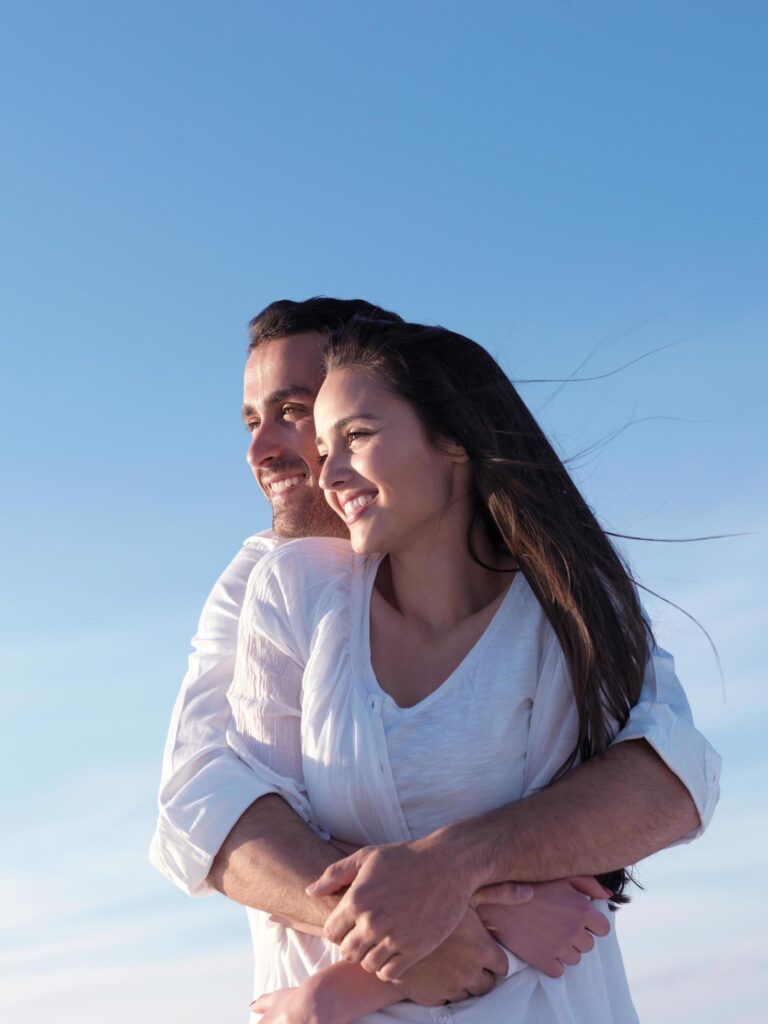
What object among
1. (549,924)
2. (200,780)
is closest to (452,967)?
(549,924)

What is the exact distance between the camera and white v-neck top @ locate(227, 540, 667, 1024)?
3.72m

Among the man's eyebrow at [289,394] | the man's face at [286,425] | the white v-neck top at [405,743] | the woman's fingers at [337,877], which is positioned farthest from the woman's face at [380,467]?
the man's eyebrow at [289,394]

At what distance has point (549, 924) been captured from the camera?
360 centimetres

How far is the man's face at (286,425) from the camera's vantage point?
5320 mm

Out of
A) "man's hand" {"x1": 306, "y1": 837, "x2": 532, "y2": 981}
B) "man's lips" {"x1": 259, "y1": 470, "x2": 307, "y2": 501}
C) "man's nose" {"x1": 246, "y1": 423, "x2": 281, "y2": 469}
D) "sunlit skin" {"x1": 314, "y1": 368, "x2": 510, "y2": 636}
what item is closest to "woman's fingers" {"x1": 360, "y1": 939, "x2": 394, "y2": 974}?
"man's hand" {"x1": 306, "y1": 837, "x2": 532, "y2": 981}

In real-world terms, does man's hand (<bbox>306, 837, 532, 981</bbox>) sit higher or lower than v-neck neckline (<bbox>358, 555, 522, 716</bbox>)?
lower

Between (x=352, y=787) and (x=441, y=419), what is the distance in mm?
1212

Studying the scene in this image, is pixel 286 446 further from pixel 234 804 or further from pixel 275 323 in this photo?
pixel 234 804

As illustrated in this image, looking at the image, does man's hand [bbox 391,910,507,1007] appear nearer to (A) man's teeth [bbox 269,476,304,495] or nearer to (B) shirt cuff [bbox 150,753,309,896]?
(B) shirt cuff [bbox 150,753,309,896]

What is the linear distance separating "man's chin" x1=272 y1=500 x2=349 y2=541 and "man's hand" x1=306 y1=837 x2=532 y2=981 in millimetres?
1970

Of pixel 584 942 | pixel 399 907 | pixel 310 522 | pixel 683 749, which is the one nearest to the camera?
pixel 399 907

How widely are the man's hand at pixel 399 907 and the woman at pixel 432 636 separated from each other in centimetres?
2

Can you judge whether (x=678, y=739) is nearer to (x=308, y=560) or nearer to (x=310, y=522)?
(x=308, y=560)

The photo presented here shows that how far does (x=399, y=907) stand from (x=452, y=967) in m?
0.27
